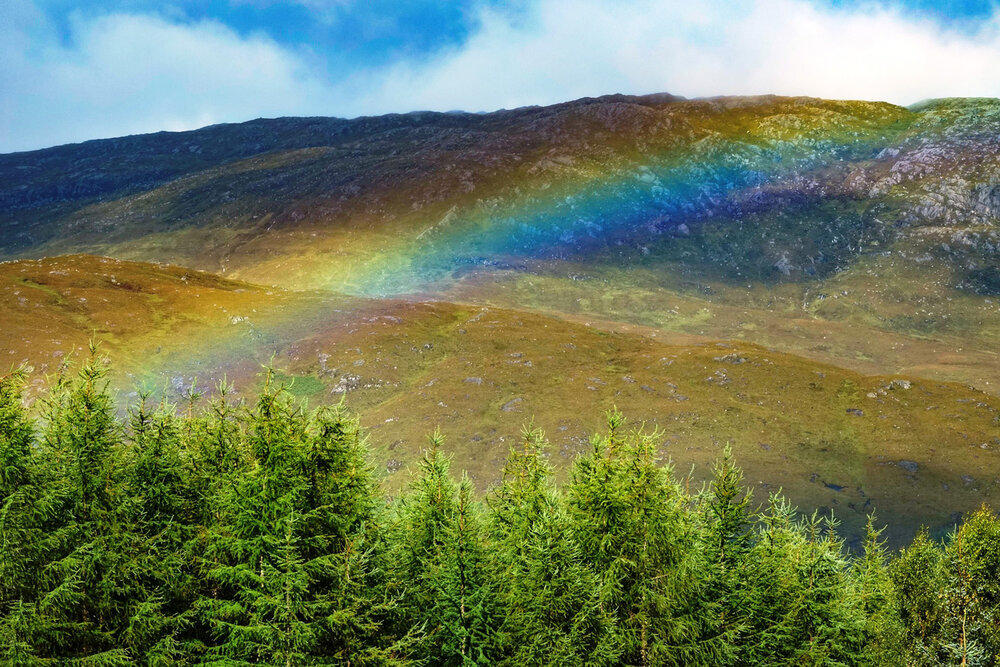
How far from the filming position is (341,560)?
19.3 metres

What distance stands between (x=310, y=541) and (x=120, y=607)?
20.1 feet

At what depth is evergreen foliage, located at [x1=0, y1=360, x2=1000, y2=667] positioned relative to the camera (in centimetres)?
1856

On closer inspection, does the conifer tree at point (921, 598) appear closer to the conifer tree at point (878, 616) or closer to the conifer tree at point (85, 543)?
the conifer tree at point (878, 616)

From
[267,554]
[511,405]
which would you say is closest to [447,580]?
[267,554]

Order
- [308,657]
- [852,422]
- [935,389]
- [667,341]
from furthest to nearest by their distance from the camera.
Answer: [667,341] < [935,389] < [852,422] < [308,657]

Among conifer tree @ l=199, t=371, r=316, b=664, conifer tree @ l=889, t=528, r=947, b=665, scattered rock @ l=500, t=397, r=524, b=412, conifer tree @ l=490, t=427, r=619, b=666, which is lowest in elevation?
scattered rock @ l=500, t=397, r=524, b=412

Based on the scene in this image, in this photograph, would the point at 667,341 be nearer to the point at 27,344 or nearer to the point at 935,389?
A: the point at 935,389

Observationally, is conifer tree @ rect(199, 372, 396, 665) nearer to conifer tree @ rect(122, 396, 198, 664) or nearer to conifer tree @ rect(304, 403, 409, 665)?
conifer tree @ rect(304, 403, 409, 665)

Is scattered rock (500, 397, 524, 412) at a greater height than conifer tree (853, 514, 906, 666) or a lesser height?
lesser

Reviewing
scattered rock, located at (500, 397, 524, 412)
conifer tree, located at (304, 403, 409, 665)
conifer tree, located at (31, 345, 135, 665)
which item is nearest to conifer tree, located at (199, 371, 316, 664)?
conifer tree, located at (304, 403, 409, 665)

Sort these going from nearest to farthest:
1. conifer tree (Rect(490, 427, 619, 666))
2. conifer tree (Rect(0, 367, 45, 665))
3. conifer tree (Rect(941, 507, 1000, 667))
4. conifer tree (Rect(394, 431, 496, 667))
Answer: conifer tree (Rect(0, 367, 45, 665)) < conifer tree (Rect(490, 427, 619, 666)) < conifer tree (Rect(394, 431, 496, 667)) < conifer tree (Rect(941, 507, 1000, 667))

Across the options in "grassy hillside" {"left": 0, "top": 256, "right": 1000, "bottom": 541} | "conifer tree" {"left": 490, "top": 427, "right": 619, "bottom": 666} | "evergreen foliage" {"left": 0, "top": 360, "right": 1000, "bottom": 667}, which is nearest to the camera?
"evergreen foliage" {"left": 0, "top": 360, "right": 1000, "bottom": 667}

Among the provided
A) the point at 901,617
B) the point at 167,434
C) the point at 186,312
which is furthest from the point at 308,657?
the point at 186,312

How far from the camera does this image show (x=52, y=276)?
6319 inches
